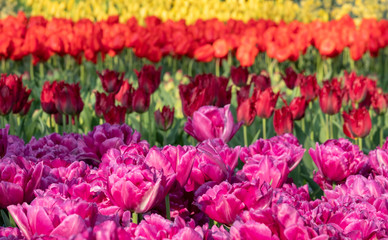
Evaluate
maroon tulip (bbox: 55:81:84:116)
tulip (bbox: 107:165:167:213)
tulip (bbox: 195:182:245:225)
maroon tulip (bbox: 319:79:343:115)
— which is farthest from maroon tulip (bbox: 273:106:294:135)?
tulip (bbox: 107:165:167:213)

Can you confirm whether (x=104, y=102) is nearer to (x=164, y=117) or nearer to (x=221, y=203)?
(x=164, y=117)

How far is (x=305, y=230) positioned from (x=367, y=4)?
10.8 meters

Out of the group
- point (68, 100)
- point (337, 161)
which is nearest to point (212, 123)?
point (337, 161)

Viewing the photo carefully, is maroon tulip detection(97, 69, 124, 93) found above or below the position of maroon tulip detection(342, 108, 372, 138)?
above

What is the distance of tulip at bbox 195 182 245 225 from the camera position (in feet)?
3.70

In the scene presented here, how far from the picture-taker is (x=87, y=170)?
1.41 metres

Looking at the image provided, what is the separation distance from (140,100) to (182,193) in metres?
1.41

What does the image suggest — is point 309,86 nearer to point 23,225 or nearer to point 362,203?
point 362,203

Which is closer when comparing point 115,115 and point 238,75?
point 115,115

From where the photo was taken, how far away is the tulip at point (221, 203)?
1.13 metres

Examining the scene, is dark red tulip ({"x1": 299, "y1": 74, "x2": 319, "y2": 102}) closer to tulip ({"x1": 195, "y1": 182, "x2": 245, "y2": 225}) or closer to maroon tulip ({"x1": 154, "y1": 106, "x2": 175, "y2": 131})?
maroon tulip ({"x1": 154, "y1": 106, "x2": 175, "y2": 131})

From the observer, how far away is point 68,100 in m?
2.57

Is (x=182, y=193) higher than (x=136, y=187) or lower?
lower

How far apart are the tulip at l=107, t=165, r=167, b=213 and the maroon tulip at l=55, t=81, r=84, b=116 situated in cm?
152
